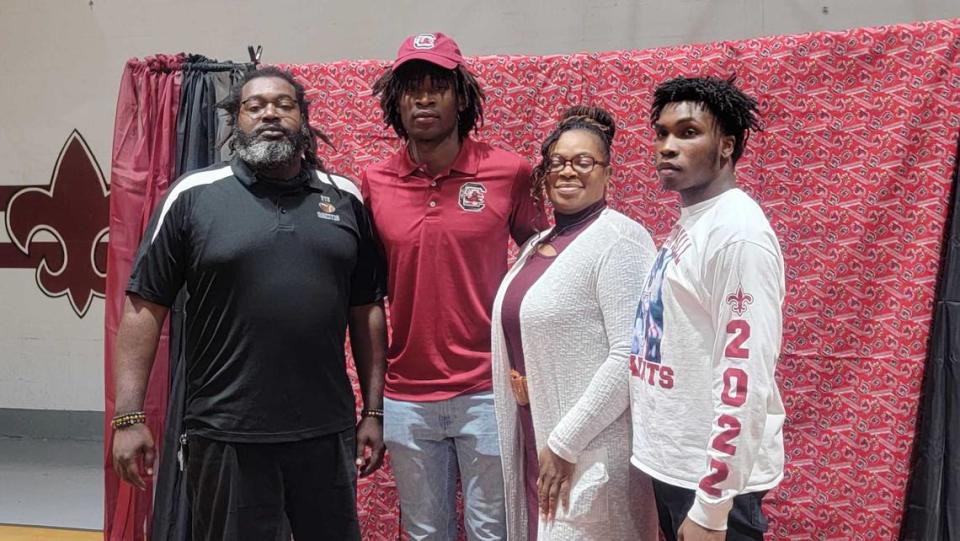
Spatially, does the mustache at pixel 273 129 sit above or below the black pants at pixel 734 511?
above

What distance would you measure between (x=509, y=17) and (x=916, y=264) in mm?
2352

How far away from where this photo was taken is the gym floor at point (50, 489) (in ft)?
11.9

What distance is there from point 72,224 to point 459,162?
365 centimetres

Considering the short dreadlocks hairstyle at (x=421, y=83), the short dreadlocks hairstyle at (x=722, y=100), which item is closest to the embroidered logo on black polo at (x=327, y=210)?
the short dreadlocks hairstyle at (x=421, y=83)

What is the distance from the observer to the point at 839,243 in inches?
107

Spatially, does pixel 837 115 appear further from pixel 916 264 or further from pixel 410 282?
pixel 410 282

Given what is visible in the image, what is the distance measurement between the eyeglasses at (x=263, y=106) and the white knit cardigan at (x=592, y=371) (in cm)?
81

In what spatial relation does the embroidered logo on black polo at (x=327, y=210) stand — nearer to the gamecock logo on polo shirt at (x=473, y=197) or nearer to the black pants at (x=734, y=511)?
the gamecock logo on polo shirt at (x=473, y=197)

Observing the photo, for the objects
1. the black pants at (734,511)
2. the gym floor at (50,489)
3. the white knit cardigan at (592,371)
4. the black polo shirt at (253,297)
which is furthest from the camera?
the gym floor at (50,489)

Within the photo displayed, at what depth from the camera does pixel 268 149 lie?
2.08 meters

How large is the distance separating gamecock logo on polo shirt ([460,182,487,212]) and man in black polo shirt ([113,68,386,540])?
31 centimetres

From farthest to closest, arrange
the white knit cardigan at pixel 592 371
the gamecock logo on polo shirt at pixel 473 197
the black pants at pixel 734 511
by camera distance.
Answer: the gamecock logo on polo shirt at pixel 473 197, the white knit cardigan at pixel 592 371, the black pants at pixel 734 511

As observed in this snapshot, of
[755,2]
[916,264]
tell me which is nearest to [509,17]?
[755,2]

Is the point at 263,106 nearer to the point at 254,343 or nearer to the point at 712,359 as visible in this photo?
the point at 254,343
